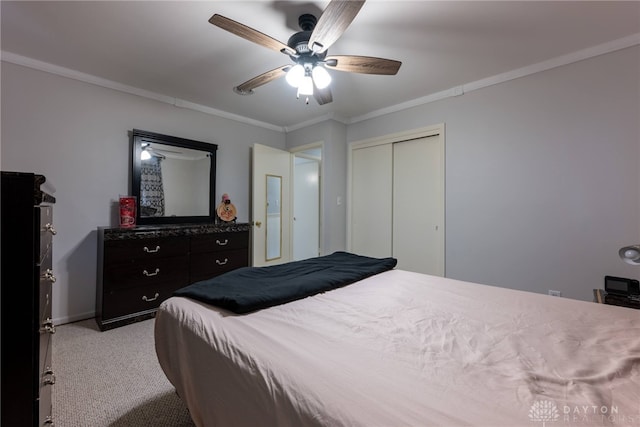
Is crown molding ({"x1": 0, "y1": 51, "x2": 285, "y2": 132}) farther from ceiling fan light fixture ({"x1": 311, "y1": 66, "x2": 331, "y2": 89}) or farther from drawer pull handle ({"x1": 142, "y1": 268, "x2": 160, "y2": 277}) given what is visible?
ceiling fan light fixture ({"x1": 311, "y1": 66, "x2": 331, "y2": 89})

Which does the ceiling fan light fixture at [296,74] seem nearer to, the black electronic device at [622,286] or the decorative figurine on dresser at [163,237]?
the decorative figurine on dresser at [163,237]

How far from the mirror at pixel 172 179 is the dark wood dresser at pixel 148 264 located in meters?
0.45

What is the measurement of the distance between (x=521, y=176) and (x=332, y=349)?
266 centimetres

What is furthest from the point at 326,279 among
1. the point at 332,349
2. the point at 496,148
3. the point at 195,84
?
the point at 195,84

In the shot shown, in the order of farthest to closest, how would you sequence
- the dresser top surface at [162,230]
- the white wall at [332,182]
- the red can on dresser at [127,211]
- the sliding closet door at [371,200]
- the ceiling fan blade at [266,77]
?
the white wall at [332,182] → the sliding closet door at [371,200] → the red can on dresser at [127,211] → the dresser top surface at [162,230] → the ceiling fan blade at [266,77]

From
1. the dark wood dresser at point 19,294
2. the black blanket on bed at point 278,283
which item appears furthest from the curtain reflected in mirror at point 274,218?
the dark wood dresser at point 19,294

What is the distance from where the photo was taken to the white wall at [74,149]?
2.40m

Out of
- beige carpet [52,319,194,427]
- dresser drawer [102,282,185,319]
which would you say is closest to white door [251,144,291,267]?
dresser drawer [102,282,185,319]

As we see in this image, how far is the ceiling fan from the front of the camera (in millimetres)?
1498

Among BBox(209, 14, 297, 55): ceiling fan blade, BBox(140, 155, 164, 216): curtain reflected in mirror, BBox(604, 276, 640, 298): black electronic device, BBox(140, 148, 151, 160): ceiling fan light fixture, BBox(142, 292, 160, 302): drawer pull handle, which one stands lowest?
BBox(142, 292, 160, 302): drawer pull handle

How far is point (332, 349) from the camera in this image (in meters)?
0.91

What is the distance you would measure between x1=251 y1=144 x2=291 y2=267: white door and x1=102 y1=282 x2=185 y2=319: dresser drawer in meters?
1.21

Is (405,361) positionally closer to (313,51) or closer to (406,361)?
(406,361)

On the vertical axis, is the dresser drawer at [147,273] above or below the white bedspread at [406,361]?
below
